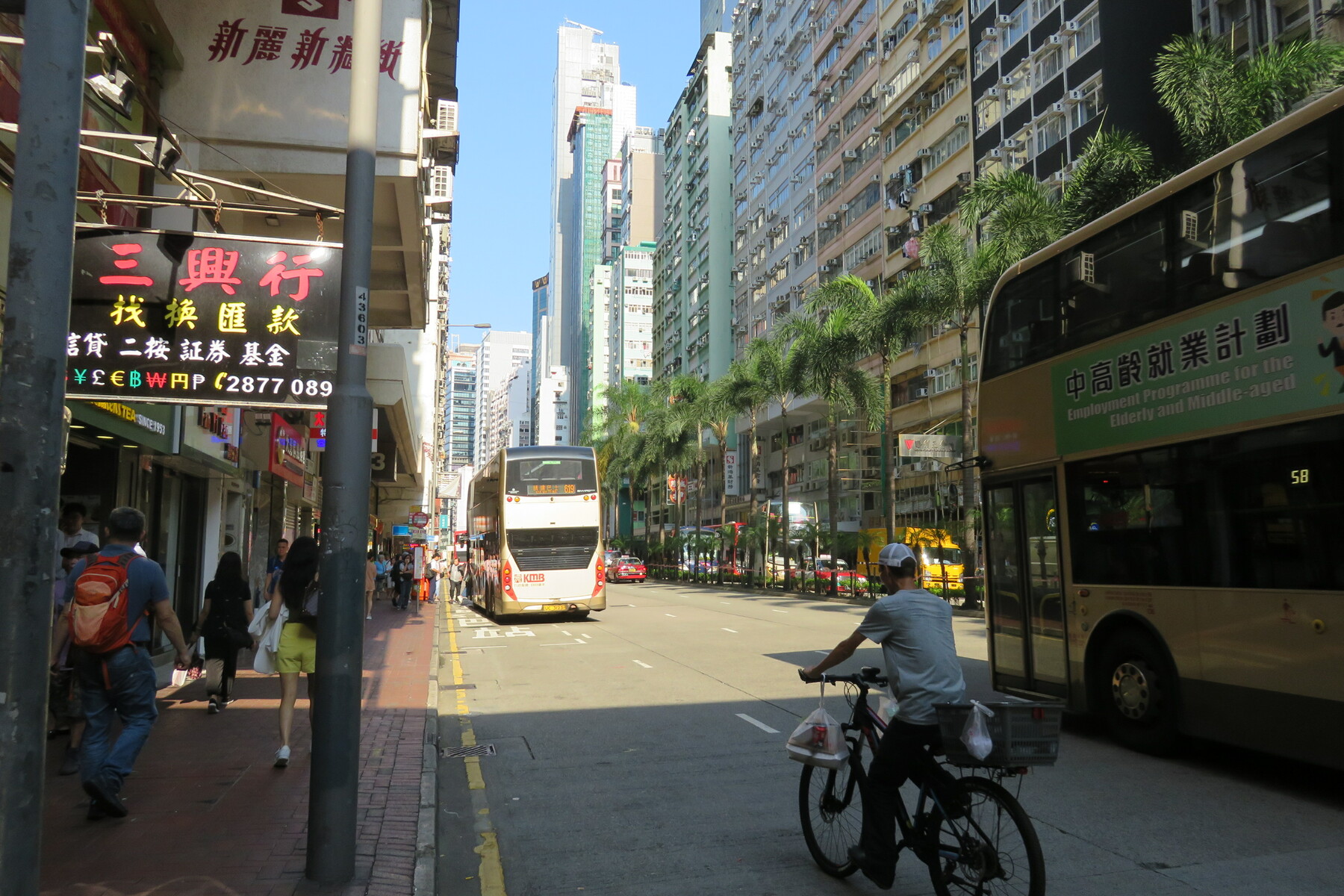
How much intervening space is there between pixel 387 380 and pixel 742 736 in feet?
47.6

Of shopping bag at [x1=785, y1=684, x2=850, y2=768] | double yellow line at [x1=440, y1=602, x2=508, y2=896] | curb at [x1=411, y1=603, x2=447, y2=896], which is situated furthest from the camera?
double yellow line at [x1=440, y1=602, x2=508, y2=896]

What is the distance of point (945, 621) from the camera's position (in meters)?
4.61

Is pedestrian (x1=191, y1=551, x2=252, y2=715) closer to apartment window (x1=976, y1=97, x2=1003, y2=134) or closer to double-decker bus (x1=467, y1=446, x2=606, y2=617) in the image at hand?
double-decker bus (x1=467, y1=446, x2=606, y2=617)

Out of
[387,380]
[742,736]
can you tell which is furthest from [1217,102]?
[387,380]

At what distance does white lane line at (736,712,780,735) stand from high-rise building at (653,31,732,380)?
6834cm

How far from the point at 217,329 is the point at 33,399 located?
12.0 ft

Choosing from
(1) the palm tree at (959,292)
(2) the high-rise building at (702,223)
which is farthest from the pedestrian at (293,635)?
(2) the high-rise building at (702,223)

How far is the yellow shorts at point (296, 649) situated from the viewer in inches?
298

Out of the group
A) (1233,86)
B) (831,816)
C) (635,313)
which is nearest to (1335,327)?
(831,816)


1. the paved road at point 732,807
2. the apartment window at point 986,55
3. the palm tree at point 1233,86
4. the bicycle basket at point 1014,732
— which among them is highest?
the apartment window at point 986,55

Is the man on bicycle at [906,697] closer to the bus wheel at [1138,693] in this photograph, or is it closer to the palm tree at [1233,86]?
the bus wheel at [1138,693]

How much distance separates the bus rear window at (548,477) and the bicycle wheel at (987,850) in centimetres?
1914

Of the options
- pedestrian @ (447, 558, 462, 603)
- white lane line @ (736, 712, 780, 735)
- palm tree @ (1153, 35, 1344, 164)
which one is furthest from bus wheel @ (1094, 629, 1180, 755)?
pedestrian @ (447, 558, 462, 603)

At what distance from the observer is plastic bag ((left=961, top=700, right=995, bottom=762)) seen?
4.04m
